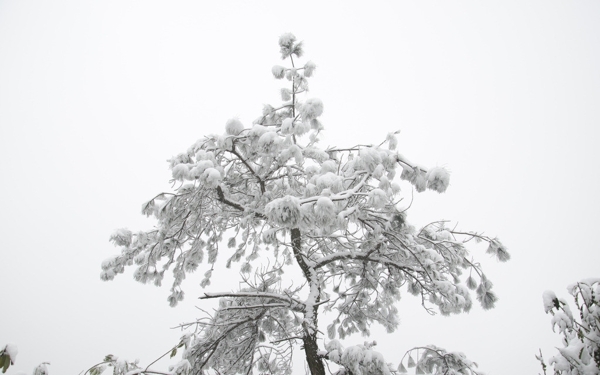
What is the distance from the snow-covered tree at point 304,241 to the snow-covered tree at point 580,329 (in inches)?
37.3

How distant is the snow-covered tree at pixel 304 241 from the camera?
3162 mm

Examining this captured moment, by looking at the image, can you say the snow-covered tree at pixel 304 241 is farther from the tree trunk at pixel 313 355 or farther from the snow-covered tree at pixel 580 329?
the snow-covered tree at pixel 580 329

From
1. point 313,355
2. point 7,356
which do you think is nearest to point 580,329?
point 313,355

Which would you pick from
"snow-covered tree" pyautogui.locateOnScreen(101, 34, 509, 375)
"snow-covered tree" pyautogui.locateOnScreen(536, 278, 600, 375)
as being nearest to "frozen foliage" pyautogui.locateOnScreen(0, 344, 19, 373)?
"snow-covered tree" pyautogui.locateOnScreen(101, 34, 509, 375)

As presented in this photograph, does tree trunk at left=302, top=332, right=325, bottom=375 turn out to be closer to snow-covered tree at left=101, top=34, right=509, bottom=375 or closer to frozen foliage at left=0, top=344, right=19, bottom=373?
snow-covered tree at left=101, top=34, right=509, bottom=375

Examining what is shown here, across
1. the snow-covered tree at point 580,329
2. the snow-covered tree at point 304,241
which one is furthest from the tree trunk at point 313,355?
the snow-covered tree at point 580,329

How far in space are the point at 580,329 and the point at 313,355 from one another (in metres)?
2.63

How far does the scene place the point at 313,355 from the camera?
3.86 m

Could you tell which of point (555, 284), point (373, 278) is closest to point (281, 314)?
point (373, 278)

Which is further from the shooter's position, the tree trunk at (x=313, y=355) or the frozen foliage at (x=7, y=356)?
the tree trunk at (x=313, y=355)

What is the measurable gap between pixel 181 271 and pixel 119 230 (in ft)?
3.83

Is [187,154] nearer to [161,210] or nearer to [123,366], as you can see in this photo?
[161,210]

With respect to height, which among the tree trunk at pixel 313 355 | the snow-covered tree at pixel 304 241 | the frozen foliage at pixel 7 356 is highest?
the snow-covered tree at pixel 304 241

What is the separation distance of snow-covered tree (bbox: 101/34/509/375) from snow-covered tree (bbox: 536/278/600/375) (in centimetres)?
95
